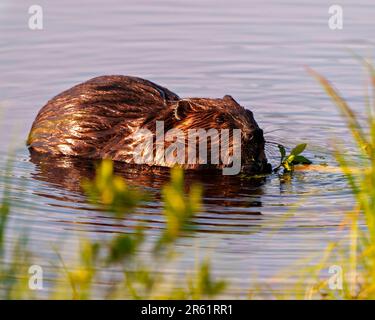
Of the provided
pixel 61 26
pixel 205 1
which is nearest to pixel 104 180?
pixel 61 26

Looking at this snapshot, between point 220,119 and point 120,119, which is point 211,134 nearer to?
point 220,119

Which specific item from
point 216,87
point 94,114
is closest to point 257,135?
point 94,114

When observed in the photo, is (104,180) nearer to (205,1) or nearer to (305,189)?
(305,189)

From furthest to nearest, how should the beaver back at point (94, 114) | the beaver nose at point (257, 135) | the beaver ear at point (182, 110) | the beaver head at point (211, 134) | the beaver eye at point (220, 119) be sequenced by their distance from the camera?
the beaver back at point (94, 114)
the beaver ear at point (182, 110)
the beaver eye at point (220, 119)
the beaver head at point (211, 134)
the beaver nose at point (257, 135)

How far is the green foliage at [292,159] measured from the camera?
7.95m

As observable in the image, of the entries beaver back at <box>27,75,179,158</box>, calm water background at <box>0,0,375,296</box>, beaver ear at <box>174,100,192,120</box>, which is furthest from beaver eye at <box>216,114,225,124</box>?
beaver back at <box>27,75,179,158</box>

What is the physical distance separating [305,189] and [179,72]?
356cm

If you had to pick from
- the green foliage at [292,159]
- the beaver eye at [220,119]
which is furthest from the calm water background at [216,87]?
the beaver eye at [220,119]

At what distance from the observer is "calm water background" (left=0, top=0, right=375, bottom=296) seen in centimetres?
628

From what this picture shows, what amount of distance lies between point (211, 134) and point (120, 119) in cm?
83

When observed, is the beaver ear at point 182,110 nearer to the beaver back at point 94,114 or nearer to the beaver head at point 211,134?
the beaver head at point 211,134

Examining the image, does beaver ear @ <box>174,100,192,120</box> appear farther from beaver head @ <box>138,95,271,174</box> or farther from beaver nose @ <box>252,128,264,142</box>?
beaver nose @ <box>252,128,264,142</box>

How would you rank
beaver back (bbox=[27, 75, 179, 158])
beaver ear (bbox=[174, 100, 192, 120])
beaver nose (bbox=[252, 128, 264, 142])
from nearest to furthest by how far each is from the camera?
1. beaver nose (bbox=[252, 128, 264, 142])
2. beaver ear (bbox=[174, 100, 192, 120])
3. beaver back (bbox=[27, 75, 179, 158])

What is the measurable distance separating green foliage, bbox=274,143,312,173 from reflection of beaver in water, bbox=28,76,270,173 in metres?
0.14
